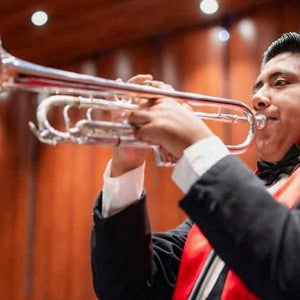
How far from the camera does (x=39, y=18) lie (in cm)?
291

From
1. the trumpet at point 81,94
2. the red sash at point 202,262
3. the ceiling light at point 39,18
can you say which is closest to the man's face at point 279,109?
the red sash at point 202,262

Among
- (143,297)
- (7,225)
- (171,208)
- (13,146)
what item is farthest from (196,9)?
(143,297)

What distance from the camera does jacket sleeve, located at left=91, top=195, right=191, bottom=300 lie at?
1.13 meters

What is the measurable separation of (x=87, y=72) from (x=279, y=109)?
6.94 feet

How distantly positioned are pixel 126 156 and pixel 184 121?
32 centimetres

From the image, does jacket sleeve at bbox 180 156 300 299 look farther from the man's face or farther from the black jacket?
the man's face

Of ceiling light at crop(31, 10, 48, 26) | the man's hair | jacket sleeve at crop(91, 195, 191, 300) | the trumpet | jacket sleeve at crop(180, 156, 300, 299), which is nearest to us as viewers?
jacket sleeve at crop(180, 156, 300, 299)

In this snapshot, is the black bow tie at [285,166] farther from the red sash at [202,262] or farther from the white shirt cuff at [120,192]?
the white shirt cuff at [120,192]

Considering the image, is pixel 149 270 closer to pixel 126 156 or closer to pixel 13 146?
pixel 126 156

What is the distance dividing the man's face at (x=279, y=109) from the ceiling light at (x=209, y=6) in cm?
142

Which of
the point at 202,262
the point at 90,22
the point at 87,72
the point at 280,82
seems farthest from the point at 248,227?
the point at 87,72

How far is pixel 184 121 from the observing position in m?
0.89

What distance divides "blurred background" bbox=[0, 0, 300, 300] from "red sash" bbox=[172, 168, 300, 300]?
55.0 inches

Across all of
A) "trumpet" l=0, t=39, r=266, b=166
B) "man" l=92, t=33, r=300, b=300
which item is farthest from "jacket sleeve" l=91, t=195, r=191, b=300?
"trumpet" l=0, t=39, r=266, b=166
